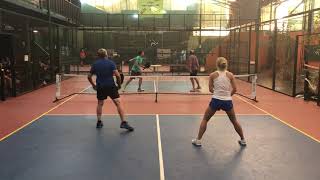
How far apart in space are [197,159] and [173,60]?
922 inches

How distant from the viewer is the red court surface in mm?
10180

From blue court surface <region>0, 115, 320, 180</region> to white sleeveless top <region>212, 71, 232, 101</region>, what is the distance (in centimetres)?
95

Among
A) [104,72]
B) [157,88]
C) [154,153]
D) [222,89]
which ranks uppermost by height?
[104,72]

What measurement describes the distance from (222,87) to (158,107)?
525 centimetres

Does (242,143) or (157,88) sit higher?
(157,88)

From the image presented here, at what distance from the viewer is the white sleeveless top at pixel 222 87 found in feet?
24.8

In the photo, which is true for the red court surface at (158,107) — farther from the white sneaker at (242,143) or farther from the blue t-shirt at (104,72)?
the blue t-shirt at (104,72)

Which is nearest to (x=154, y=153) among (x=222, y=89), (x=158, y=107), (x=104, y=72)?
(x=222, y=89)

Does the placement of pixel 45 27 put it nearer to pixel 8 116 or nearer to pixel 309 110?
pixel 8 116

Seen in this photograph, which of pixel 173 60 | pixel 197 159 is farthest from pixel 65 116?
pixel 173 60

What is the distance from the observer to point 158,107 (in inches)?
497

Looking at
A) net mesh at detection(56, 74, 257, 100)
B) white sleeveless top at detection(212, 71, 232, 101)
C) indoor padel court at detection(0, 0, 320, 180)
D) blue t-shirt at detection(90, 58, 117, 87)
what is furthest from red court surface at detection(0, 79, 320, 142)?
white sleeveless top at detection(212, 71, 232, 101)

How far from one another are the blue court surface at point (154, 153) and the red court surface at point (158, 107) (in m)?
0.64

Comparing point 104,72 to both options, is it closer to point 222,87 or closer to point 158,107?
point 222,87
